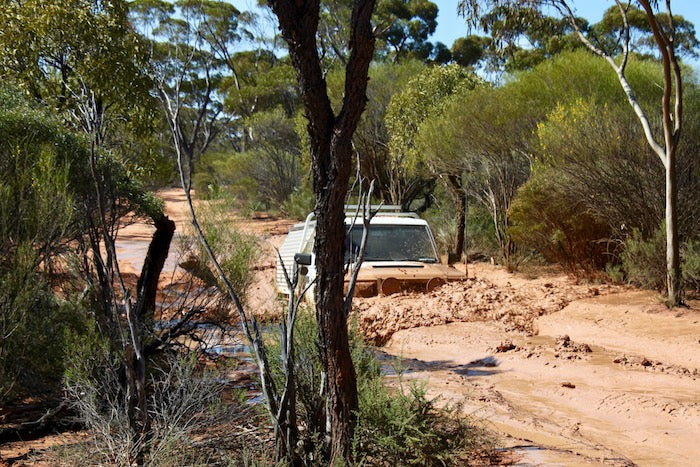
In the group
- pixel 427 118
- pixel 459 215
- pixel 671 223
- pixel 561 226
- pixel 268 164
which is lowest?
pixel 561 226

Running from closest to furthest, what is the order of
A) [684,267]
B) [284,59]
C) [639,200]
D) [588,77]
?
1. [684,267]
2. [639,200]
3. [588,77]
4. [284,59]

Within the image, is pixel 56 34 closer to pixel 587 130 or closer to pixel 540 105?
pixel 587 130

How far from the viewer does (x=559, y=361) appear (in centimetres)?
945

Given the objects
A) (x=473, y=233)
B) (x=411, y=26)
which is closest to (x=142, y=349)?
(x=473, y=233)

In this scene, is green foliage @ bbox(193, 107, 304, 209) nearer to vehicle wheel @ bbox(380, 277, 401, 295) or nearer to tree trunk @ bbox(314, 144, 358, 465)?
vehicle wheel @ bbox(380, 277, 401, 295)

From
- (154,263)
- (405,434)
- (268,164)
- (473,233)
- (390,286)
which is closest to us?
(405,434)

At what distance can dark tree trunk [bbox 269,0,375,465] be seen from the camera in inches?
174

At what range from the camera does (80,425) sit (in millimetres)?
5852

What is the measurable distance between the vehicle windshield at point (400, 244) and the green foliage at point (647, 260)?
375 cm

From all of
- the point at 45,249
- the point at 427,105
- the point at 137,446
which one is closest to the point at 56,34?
the point at 45,249

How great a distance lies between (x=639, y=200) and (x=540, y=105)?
4.90 m

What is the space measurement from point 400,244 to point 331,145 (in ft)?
27.1

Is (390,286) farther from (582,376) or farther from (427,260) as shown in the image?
(582,376)

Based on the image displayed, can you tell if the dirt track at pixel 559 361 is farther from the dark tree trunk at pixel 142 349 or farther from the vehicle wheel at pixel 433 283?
the dark tree trunk at pixel 142 349
